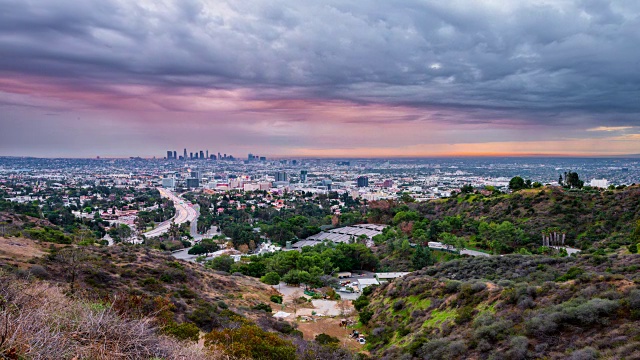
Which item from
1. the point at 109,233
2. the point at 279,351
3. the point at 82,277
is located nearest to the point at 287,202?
the point at 109,233

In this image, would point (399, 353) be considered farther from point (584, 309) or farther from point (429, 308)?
point (584, 309)

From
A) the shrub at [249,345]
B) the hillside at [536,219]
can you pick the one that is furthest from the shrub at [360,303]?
the hillside at [536,219]

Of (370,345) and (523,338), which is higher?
(523,338)

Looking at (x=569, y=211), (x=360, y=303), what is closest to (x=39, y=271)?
(x=360, y=303)

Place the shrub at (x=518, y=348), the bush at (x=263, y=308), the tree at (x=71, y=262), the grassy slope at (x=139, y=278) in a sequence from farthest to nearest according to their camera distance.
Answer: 1. the bush at (x=263, y=308)
2. the tree at (x=71, y=262)
3. the grassy slope at (x=139, y=278)
4. the shrub at (x=518, y=348)

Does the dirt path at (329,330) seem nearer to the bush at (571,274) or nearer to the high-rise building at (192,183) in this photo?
the bush at (571,274)

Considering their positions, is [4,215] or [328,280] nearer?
[328,280]

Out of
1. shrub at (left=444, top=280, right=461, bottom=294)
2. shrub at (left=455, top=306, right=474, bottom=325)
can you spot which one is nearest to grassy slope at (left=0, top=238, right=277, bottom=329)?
shrub at (left=444, top=280, right=461, bottom=294)

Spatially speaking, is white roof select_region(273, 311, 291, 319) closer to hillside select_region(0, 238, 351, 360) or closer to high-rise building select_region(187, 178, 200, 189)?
hillside select_region(0, 238, 351, 360)

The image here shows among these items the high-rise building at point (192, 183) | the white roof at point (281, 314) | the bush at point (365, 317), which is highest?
the bush at point (365, 317)
